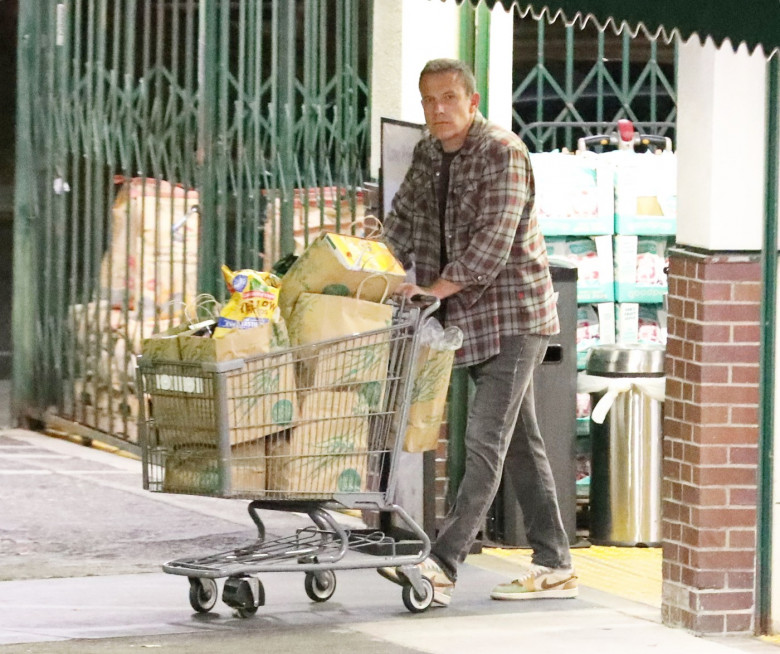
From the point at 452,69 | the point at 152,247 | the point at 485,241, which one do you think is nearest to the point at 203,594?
the point at 485,241

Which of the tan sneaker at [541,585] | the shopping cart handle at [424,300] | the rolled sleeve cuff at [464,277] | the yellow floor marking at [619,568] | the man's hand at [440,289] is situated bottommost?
the yellow floor marking at [619,568]

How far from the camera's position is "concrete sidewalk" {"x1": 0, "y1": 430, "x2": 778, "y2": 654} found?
6.12 metres

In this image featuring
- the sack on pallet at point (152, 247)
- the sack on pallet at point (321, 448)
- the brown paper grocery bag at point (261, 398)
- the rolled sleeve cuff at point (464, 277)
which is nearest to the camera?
the brown paper grocery bag at point (261, 398)

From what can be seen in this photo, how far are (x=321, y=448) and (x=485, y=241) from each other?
1035 mm

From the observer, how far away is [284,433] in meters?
6.21

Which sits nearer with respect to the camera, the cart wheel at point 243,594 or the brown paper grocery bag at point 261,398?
the brown paper grocery bag at point 261,398

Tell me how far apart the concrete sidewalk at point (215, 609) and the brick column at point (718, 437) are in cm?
18

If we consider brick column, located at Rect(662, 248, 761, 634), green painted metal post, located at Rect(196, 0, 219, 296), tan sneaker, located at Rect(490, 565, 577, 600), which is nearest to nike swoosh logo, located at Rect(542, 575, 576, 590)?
tan sneaker, located at Rect(490, 565, 577, 600)

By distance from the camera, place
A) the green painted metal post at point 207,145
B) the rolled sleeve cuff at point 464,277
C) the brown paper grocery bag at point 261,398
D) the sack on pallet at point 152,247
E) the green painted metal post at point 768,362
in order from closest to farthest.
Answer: the brown paper grocery bag at point 261,398 < the green painted metal post at point 768,362 < the rolled sleeve cuff at point 464,277 < the green painted metal post at point 207,145 < the sack on pallet at point 152,247

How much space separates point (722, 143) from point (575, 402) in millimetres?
2249

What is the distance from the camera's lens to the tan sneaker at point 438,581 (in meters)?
6.75

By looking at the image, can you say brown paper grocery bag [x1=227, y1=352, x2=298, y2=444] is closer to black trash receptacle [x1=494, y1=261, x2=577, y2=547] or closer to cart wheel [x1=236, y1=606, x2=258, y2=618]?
cart wheel [x1=236, y1=606, x2=258, y2=618]

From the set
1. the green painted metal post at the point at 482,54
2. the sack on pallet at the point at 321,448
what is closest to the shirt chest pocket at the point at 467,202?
the sack on pallet at the point at 321,448

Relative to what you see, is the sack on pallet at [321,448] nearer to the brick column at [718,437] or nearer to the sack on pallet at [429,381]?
the sack on pallet at [429,381]
